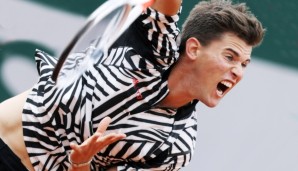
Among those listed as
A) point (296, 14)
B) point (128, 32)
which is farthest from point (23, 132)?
point (296, 14)

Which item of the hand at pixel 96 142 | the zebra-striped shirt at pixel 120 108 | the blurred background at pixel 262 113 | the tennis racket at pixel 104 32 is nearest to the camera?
the tennis racket at pixel 104 32

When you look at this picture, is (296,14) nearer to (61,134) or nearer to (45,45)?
(45,45)

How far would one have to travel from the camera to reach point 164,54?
199 centimetres

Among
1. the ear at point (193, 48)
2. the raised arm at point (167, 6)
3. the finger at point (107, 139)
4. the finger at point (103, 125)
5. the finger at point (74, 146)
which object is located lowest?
the finger at point (74, 146)

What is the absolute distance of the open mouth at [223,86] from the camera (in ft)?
6.82

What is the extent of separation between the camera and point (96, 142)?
6.14 ft

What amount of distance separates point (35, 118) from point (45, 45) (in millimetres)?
921

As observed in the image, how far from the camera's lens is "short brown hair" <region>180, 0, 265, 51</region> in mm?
2049

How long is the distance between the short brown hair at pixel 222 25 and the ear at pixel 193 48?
0.05 feet

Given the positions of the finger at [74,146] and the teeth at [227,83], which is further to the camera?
the teeth at [227,83]

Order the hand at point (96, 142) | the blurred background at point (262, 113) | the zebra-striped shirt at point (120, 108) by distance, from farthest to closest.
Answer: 1. the blurred background at point (262, 113)
2. the zebra-striped shirt at point (120, 108)
3. the hand at point (96, 142)

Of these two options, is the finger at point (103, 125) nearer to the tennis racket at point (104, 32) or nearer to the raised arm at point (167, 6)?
the tennis racket at point (104, 32)

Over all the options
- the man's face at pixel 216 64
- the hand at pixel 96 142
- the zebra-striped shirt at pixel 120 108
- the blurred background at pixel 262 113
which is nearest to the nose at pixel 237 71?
the man's face at pixel 216 64

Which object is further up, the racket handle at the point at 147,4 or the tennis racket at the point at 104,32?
the racket handle at the point at 147,4
